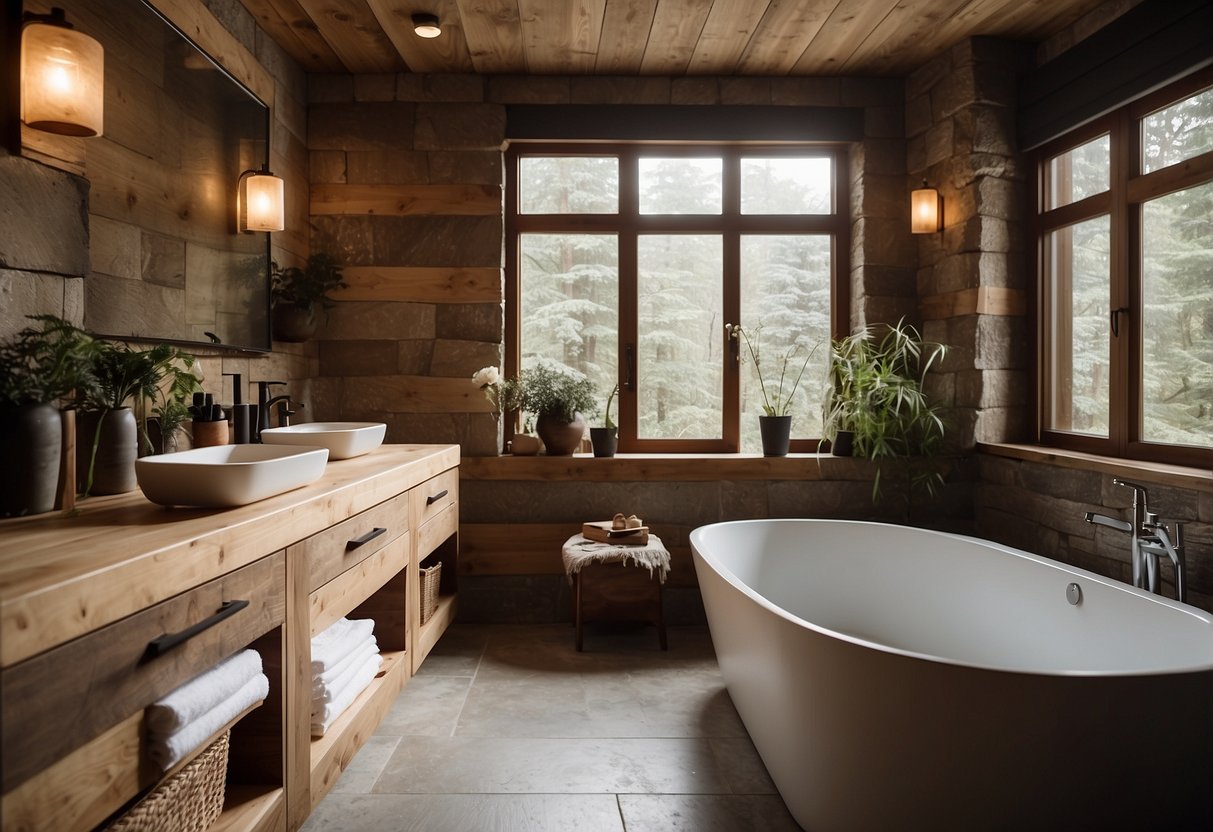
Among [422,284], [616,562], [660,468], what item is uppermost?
[422,284]

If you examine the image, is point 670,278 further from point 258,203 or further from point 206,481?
point 206,481

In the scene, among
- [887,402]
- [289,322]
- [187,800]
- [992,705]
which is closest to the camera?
[187,800]

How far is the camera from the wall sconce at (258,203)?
99.0 inches

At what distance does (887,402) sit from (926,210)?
3.05 ft

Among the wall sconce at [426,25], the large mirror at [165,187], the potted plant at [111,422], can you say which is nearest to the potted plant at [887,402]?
the wall sconce at [426,25]

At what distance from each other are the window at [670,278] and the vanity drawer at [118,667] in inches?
95.4

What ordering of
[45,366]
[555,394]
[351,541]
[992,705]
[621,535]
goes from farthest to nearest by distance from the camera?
[555,394], [621,535], [351,541], [45,366], [992,705]

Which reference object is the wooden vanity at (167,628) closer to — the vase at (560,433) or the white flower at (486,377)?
the white flower at (486,377)

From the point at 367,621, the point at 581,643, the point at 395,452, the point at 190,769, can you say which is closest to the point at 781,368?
the point at 581,643

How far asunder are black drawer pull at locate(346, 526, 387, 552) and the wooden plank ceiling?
6.79ft

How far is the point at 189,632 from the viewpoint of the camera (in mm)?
1105

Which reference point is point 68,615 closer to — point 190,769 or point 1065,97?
point 190,769

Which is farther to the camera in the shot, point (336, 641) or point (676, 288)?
point (676, 288)

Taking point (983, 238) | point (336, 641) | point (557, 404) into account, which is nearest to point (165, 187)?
point (336, 641)
